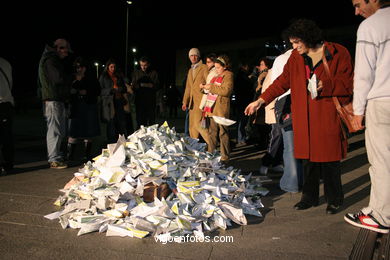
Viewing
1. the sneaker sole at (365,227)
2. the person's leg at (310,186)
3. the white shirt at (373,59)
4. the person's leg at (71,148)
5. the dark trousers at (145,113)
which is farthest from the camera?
the dark trousers at (145,113)

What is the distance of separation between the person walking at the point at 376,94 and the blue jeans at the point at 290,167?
1390mm

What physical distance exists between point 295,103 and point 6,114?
171 inches

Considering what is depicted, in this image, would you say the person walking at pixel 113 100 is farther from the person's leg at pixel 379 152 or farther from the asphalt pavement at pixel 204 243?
the person's leg at pixel 379 152

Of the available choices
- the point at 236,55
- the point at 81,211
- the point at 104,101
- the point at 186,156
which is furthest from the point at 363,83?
the point at 236,55

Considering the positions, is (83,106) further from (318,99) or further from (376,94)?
(376,94)

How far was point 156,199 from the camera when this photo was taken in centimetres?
384

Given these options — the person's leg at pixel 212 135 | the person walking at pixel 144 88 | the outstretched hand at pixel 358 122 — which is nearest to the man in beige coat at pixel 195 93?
the person's leg at pixel 212 135

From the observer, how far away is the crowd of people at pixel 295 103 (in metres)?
3.41

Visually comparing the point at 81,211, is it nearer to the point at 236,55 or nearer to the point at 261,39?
the point at 261,39

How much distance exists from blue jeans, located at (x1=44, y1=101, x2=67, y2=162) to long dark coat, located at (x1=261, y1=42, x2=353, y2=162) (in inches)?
154

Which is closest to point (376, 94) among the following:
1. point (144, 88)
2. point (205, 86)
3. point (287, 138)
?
point (287, 138)

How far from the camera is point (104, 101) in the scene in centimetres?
811

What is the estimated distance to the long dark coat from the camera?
155 inches

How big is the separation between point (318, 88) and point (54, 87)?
4218 mm
